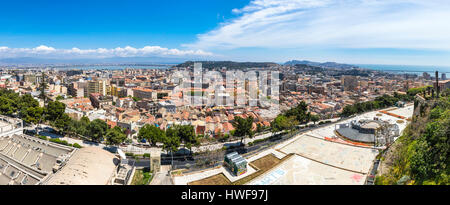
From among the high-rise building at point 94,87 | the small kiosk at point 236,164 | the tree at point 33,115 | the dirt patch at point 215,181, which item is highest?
the high-rise building at point 94,87

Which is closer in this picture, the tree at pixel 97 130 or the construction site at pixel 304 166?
the construction site at pixel 304 166

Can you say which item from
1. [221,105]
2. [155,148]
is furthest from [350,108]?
[155,148]

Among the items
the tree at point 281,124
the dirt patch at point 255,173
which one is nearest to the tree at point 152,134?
the dirt patch at point 255,173

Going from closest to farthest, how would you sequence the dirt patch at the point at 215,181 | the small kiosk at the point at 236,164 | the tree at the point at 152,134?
the dirt patch at the point at 215,181 < the small kiosk at the point at 236,164 < the tree at the point at 152,134

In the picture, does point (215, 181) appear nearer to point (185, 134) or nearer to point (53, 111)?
point (185, 134)

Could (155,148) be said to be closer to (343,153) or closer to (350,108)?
(343,153)

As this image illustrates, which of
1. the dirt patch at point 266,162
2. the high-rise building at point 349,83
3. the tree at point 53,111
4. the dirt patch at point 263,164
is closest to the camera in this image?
the dirt patch at point 263,164

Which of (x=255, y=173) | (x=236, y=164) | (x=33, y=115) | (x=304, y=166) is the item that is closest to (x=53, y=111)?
(x=33, y=115)

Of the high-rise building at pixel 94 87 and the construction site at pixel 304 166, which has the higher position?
the high-rise building at pixel 94 87

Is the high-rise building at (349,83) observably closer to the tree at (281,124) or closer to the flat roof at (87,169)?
the tree at (281,124)

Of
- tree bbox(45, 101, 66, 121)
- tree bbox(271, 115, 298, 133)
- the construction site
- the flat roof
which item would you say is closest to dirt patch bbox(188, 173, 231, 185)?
the construction site
